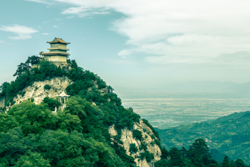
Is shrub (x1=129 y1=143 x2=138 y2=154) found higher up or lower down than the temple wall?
lower down

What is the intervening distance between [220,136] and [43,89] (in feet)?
259

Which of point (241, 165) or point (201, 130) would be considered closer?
point (241, 165)

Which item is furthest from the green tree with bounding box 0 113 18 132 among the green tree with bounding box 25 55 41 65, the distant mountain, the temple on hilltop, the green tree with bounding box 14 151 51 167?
the distant mountain

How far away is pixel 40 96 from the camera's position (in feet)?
129

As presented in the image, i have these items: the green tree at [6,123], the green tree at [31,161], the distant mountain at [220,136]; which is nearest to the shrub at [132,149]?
the green tree at [6,123]

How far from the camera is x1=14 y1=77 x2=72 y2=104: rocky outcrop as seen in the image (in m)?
39.4

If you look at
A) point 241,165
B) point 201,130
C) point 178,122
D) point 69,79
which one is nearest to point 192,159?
point 241,165

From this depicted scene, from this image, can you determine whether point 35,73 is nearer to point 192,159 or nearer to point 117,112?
point 117,112

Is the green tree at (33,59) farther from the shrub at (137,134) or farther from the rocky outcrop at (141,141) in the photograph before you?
the shrub at (137,134)

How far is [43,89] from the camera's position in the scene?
40.1m

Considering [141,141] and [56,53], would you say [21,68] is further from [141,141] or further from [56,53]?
[141,141]

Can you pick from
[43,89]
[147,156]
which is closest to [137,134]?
[147,156]

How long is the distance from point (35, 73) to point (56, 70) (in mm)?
4236

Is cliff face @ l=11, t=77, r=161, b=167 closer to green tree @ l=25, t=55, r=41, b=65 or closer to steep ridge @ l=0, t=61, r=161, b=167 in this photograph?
steep ridge @ l=0, t=61, r=161, b=167
